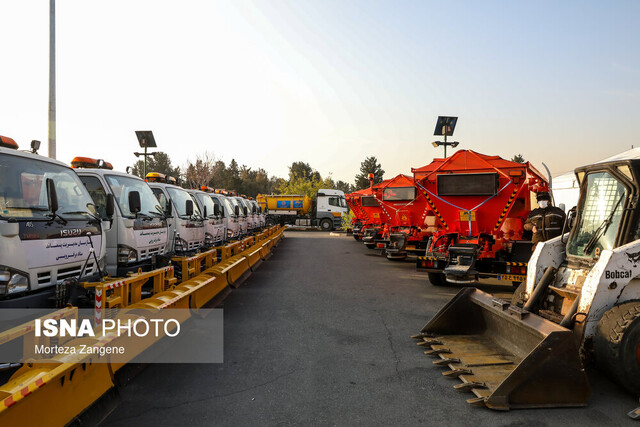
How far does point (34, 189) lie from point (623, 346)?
6.13m

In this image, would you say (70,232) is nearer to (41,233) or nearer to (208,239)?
(41,233)

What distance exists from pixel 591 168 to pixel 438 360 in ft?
10.0

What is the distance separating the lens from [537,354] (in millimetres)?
3672

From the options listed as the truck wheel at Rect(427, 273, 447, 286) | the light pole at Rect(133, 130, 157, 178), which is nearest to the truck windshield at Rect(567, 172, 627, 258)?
the truck wheel at Rect(427, 273, 447, 286)

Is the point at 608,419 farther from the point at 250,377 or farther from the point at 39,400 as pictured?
the point at 39,400

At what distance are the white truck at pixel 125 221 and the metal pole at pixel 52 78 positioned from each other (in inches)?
216

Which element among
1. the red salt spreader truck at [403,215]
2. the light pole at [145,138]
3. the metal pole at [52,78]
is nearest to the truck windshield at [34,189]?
the metal pole at [52,78]

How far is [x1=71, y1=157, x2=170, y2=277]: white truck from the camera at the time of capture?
6.40 metres

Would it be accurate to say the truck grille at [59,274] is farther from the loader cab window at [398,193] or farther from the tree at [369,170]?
the tree at [369,170]

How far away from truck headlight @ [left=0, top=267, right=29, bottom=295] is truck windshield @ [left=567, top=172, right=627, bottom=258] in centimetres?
605

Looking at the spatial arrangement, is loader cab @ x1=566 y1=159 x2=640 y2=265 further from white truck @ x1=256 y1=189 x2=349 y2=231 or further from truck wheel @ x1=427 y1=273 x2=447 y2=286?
white truck @ x1=256 y1=189 x2=349 y2=231

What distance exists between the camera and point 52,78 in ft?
39.1

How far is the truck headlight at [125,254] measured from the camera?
636cm

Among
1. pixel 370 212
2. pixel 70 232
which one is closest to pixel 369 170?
pixel 370 212
